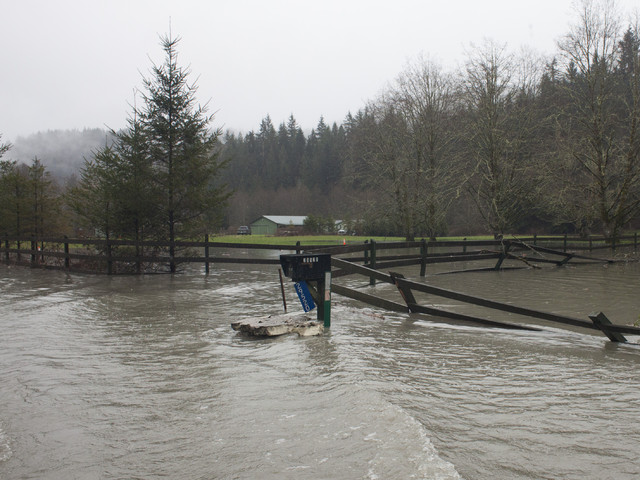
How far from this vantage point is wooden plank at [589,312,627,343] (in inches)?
254

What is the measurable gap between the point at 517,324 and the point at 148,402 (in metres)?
6.00

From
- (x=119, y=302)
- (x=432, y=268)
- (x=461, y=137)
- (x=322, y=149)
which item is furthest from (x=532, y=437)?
(x=322, y=149)

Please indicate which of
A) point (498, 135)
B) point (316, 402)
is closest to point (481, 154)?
point (498, 135)

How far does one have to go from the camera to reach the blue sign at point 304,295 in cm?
754

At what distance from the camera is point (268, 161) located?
11625 centimetres

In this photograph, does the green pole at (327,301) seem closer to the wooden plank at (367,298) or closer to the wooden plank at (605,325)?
the wooden plank at (367,298)

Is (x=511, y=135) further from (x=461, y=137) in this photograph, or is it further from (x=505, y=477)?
(x=505, y=477)

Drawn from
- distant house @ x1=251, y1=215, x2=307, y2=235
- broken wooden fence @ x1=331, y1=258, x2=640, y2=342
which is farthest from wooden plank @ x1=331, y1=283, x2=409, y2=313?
distant house @ x1=251, y1=215, x2=307, y2=235

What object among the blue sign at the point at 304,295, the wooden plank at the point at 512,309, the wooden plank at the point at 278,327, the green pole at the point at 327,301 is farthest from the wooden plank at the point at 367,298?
the wooden plank at the point at 278,327

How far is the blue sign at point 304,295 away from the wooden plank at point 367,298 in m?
0.78

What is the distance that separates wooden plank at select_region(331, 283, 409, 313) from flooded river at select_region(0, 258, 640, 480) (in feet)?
1.48

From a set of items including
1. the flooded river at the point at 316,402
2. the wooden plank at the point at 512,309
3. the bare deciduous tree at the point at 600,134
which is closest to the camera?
the flooded river at the point at 316,402

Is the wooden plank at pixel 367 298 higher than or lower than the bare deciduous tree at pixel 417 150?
lower

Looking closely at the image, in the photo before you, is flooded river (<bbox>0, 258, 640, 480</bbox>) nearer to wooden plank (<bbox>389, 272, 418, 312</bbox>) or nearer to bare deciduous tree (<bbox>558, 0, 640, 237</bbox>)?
wooden plank (<bbox>389, 272, 418, 312</bbox>)
